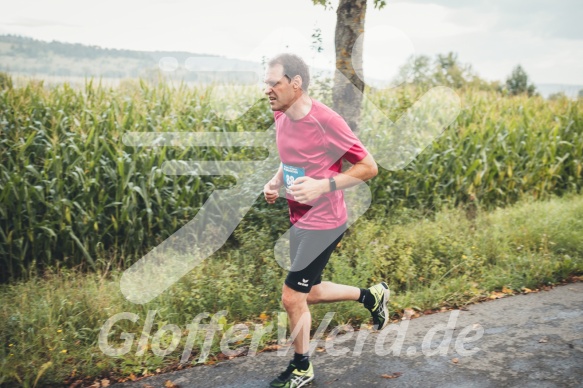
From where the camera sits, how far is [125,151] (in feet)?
22.6

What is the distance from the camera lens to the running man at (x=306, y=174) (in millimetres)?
3572

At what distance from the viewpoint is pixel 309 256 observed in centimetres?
373

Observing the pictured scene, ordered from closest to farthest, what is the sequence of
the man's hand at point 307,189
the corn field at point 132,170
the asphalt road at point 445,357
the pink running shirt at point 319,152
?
1. the man's hand at point 307,189
2. the pink running shirt at point 319,152
3. the asphalt road at point 445,357
4. the corn field at point 132,170

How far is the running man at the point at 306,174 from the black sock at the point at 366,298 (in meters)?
0.79

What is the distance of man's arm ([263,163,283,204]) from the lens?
411cm

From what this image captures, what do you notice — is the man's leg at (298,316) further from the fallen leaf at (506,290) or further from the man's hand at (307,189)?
the fallen leaf at (506,290)

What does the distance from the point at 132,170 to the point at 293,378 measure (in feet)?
12.1

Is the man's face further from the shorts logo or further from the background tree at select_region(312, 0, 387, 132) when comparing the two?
the background tree at select_region(312, 0, 387, 132)

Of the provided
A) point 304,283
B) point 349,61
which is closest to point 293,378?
point 304,283

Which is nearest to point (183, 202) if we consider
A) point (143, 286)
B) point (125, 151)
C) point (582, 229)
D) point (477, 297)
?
point (125, 151)

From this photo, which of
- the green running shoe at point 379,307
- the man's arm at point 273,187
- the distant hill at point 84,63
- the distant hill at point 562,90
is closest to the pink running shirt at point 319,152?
the man's arm at point 273,187

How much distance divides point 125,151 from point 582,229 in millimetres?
5879

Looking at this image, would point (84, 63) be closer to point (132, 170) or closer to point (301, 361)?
point (132, 170)

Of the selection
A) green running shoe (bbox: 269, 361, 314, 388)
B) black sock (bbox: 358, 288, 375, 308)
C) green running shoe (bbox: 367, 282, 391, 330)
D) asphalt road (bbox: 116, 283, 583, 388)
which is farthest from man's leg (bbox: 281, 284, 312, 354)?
green running shoe (bbox: 367, 282, 391, 330)
